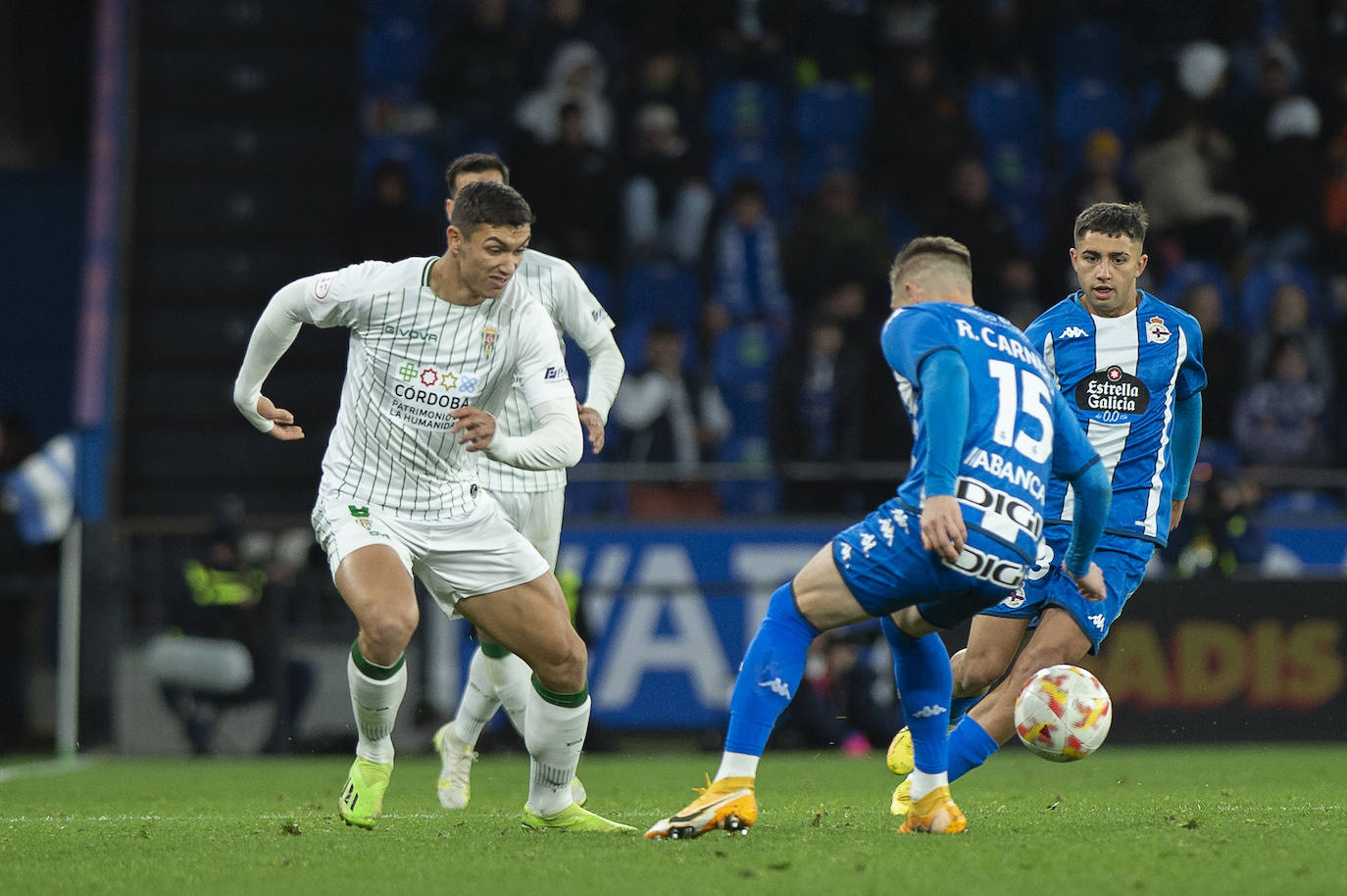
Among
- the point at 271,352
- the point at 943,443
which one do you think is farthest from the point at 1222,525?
the point at 271,352

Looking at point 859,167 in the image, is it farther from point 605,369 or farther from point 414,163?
point 605,369

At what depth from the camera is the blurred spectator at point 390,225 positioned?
46.0 ft

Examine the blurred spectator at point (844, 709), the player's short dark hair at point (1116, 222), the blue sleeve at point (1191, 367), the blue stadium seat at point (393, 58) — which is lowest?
the blurred spectator at point (844, 709)

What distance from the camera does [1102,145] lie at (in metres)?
15.3

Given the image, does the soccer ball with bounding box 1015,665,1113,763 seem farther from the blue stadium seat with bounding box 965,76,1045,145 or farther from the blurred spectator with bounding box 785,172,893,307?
the blue stadium seat with bounding box 965,76,1045,145

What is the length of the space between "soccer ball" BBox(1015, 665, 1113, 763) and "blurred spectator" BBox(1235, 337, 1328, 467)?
753 centimetres

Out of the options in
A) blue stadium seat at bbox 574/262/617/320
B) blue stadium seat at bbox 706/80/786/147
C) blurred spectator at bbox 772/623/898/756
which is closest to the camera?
blurred spectator at bbox 772/623/898/756

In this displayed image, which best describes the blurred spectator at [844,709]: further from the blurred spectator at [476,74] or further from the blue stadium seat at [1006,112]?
the blurred spectator at [476,74]

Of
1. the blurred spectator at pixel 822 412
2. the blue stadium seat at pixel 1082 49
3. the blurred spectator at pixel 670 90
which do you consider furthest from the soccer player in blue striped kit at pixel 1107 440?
the blue stadium seat at pixel 1082 49

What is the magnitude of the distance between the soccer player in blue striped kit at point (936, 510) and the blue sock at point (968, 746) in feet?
2.68

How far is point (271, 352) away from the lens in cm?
659

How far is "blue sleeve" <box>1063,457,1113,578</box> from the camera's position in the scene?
5.73 metres

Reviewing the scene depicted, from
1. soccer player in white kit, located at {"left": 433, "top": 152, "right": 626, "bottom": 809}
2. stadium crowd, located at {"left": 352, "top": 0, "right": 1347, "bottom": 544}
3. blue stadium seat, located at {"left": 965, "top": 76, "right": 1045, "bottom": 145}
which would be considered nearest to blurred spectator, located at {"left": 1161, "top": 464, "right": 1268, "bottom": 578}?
stadium crowd, located at {"left": 352, "top": 0, "right": 1347, "bottom": 544}

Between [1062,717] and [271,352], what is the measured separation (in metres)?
Answer: 3.08
